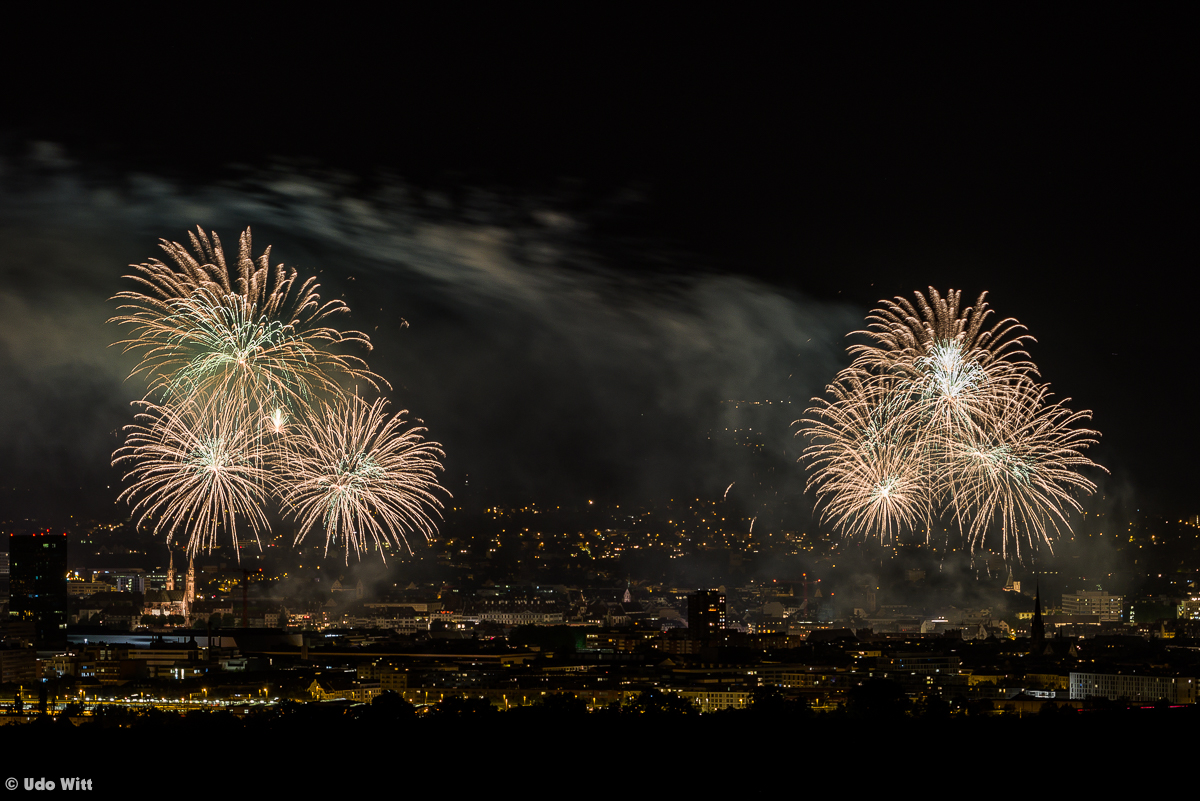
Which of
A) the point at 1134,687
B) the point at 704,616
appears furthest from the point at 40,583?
the point at 1134,687

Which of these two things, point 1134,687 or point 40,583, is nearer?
point 1134,687

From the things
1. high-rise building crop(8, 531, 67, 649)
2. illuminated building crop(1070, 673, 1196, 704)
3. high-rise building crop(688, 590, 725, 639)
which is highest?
high-rise building crop(8, 531, 67, 649)

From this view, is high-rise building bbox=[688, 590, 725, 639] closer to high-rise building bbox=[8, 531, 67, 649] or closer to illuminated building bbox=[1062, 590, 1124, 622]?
high-rise building bbox=[8, 531, 67, 649]

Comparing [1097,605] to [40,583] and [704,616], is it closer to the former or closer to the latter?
[704,616]

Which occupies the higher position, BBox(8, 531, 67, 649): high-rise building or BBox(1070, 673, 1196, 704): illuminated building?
BBox(8, 531, 67, 649): high-rise building

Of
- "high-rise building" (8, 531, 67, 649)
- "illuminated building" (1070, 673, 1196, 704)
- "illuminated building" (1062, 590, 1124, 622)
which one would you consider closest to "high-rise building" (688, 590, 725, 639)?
"illuminated building" (1070, 673, 1196, 704)

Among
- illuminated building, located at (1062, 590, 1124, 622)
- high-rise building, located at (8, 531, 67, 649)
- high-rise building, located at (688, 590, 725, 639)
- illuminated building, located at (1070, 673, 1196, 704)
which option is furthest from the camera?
illuminated building, located at (1062, 590, 1124, 622)

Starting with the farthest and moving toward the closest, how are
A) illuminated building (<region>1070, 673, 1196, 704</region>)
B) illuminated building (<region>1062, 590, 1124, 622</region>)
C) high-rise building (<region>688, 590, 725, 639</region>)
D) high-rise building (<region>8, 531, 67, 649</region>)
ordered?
illuminated building (<region>1062, 590, 1124, 622</region>) → high-rise building (<region>688, 590, 725, 639</region>) → high-rise building (<region>8, 531, 67, 649</region>) → illuminated building (<region>1070, 673, 1196, 704</region>)

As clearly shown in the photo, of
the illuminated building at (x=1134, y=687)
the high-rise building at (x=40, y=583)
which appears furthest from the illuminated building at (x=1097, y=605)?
the high-rise building at (x=40, y=583)
